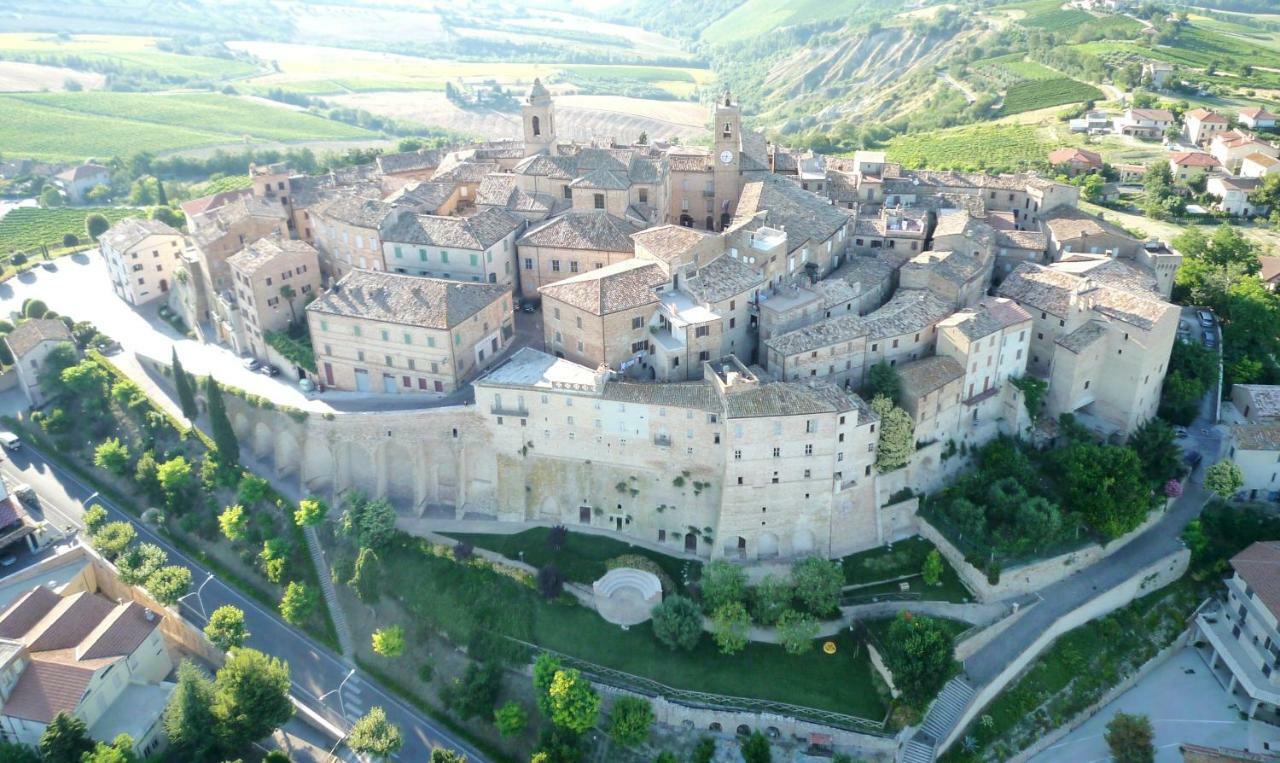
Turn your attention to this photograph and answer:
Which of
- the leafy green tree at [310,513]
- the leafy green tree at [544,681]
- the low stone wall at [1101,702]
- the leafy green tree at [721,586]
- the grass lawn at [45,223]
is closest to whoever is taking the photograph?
the leafy green tree at [544,681]

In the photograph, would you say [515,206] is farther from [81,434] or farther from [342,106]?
[342,106]

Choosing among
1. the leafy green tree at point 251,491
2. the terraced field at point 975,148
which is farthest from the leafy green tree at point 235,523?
the terraced field at point 975,148

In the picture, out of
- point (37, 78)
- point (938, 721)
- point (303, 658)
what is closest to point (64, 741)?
point (303, 658)

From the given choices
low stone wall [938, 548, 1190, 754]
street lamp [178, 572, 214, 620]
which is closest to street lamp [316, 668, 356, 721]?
street lamp [178, 572, 214, 620]

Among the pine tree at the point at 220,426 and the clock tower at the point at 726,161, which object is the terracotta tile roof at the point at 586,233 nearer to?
the clock tower at the point at 726,161

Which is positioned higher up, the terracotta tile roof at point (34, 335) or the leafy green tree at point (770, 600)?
the terracotta tile roof at point (34, 335)

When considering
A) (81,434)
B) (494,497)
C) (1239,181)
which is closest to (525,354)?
(494,497)

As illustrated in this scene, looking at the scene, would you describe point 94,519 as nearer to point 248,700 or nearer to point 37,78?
point 248,700
